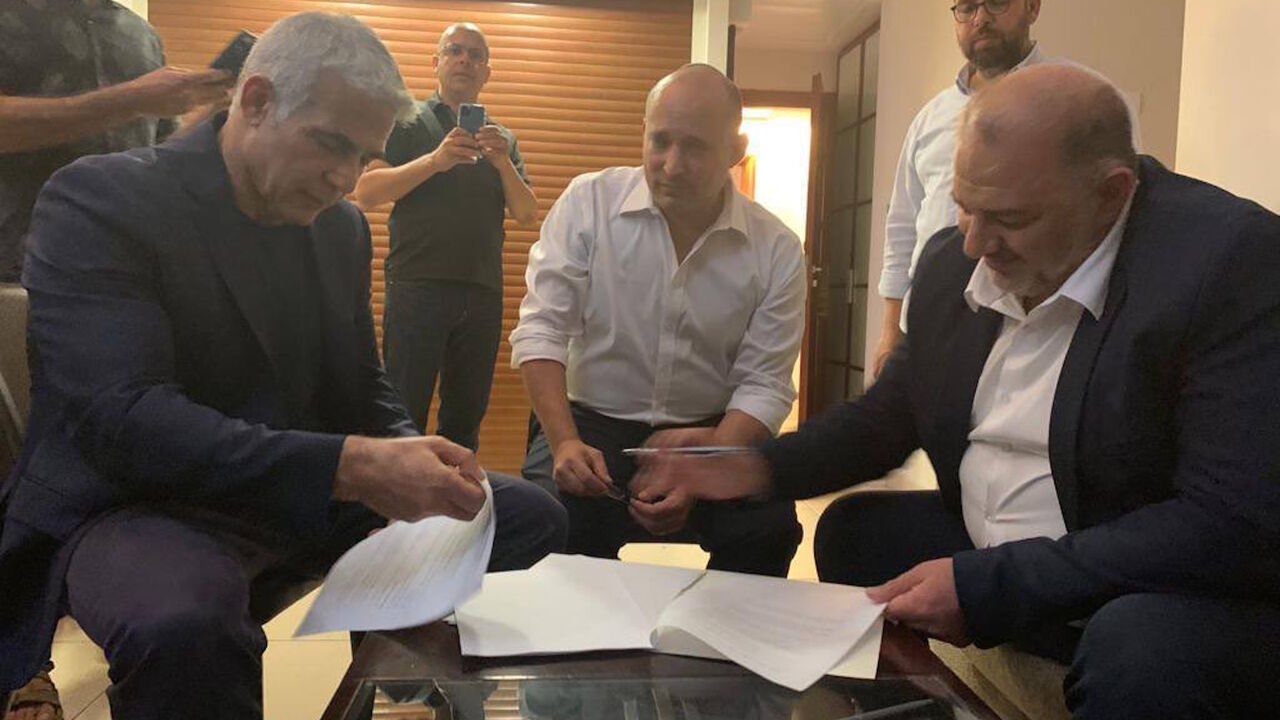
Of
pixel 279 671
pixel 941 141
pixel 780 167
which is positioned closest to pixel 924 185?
pixel 941 141

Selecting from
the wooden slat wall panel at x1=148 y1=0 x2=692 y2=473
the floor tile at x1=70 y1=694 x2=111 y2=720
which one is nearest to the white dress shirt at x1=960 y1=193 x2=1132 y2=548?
the floor tile at x1=70 y1=694 x2=111 y2=720

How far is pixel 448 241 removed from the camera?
99.4 inches

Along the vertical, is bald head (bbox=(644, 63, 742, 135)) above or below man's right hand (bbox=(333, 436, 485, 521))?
above

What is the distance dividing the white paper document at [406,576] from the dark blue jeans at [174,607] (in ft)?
0.23

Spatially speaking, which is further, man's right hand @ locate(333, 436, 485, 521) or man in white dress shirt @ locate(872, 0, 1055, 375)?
man in white dress shirt @ locate(872, 0, 1055, 375)

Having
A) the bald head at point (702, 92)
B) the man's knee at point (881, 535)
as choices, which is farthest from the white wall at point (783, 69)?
the man's knee at point (881, 535)

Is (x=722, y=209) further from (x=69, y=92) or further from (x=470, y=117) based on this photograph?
(x=69, y=92)

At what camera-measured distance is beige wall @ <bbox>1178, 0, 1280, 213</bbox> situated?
151 centimetres

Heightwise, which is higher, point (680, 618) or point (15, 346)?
point (15, 346)

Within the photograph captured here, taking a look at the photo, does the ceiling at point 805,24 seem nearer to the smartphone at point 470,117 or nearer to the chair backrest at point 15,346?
the smartphone at point 470,117

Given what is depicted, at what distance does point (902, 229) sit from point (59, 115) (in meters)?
1.80

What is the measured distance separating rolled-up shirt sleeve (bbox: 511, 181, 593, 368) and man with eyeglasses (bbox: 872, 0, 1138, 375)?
1.85 feet

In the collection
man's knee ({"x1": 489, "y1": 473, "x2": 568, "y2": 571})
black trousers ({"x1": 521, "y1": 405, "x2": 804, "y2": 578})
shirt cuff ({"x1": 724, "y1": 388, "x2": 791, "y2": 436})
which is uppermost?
shirt cuff ({"x1": 724, "y1": 388, "x2": 791, "y2": 436})

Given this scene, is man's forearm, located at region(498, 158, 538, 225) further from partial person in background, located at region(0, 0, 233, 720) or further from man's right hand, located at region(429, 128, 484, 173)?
partial person in background, located at region(0, 0, 233, 720)
